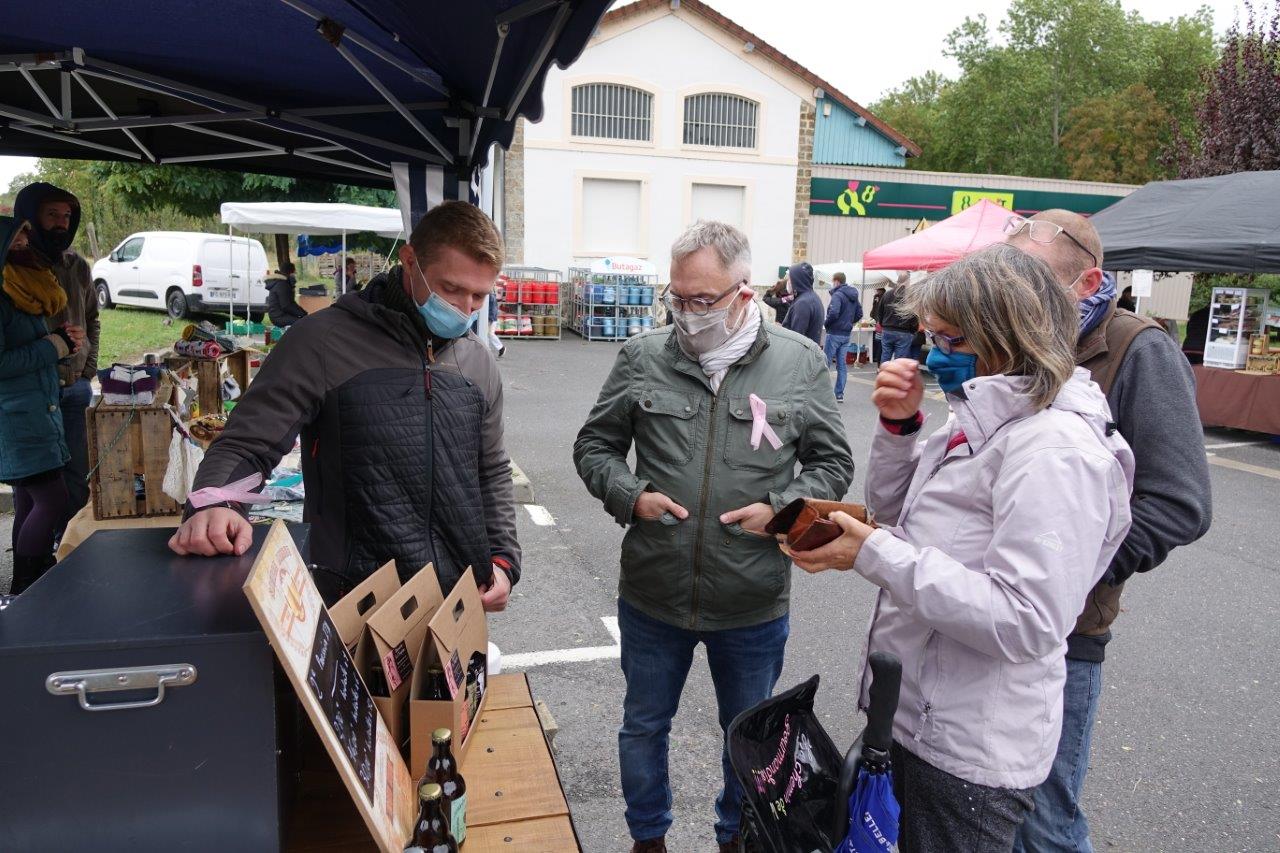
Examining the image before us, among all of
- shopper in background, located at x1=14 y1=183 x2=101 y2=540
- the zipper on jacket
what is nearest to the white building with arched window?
shopper in background, located at x1=14 y1=183 x2=101 y2=540

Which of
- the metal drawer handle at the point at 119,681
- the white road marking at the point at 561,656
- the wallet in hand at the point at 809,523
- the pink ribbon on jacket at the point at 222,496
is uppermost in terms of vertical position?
the pink ribbon on jacket at the point at 222,496

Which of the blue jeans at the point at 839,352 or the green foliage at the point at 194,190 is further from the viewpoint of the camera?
the green foliage at the point at 194,190

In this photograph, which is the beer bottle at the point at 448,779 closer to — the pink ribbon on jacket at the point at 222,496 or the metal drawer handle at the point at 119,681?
the metal drawer handle at the point at 119,681

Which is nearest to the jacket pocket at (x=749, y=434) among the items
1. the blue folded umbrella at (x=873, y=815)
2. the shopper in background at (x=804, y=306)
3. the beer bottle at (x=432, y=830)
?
the blue folded umbrella at (x=873, y=815)

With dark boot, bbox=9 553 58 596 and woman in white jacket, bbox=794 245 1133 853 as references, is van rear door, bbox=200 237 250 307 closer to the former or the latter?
dark boot, bbox=9 553 58 596

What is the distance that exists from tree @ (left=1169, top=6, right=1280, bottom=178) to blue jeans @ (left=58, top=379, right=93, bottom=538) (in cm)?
2075

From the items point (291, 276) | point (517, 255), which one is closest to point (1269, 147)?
point (517, 255)

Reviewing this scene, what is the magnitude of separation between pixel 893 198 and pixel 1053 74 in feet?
94.0

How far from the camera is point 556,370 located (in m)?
14.8

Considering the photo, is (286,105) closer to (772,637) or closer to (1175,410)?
(772,637)

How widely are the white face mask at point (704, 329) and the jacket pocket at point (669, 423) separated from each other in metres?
0.14

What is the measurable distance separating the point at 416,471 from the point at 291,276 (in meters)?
14.7

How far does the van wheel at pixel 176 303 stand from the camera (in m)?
18.7

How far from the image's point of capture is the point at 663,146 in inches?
902
